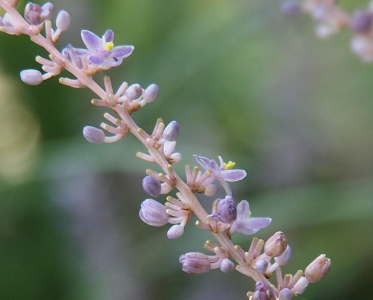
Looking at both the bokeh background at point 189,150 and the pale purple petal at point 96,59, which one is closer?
the pale purple petal at point 96,59

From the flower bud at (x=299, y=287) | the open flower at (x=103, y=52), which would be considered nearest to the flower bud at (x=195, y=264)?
the flower bud at (x=299, y=287)

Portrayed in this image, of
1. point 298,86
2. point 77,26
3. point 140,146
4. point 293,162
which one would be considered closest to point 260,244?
point 140,146

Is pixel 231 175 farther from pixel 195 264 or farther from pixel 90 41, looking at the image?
pixel 90 41

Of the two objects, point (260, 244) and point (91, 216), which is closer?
point (260, 244)

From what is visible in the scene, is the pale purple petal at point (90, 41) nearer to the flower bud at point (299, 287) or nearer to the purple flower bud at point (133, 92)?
the purple flower bud at point (133, 92)

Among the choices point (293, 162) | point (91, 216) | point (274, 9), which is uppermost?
point (274, 9)

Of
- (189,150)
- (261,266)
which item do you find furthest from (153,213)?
(189,150)

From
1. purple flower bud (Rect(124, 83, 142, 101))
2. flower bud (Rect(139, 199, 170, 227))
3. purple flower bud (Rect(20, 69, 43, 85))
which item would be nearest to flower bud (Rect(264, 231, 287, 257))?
flower bud (Rect(139, 199, 170, 227))

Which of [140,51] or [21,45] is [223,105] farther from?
[21,45]
